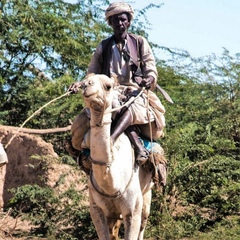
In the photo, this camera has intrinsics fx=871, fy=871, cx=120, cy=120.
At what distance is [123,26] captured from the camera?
9.05m

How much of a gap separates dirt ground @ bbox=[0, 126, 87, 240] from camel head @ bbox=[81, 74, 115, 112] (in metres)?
5.99

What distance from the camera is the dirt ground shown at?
1395 cm

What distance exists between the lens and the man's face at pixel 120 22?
29.4 feet

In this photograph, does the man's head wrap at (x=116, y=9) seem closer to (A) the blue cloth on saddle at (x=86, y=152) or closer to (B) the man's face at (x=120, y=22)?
(B) the man's face at (x=120, y=22)

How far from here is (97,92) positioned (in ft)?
24.6

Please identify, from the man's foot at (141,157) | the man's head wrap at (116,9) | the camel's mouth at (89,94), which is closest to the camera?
the camel's mouth at (89,94)

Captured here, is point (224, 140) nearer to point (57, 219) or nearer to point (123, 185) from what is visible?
point (57, 219)

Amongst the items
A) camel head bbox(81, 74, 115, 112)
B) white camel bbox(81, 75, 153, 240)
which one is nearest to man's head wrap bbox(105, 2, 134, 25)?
white camel bbox(81, 75, 153, 240)

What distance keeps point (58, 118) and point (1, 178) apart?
183 cm

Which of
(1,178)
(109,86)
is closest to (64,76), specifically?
(1,178)

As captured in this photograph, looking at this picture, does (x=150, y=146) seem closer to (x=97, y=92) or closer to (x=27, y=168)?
(x=97, y=92)

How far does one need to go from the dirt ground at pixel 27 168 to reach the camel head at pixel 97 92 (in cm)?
599

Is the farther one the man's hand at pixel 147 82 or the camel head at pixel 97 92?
the man's hand at pixel 147 82

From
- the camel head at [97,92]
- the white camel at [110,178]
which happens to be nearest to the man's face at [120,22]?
the white camel at [110,178]
